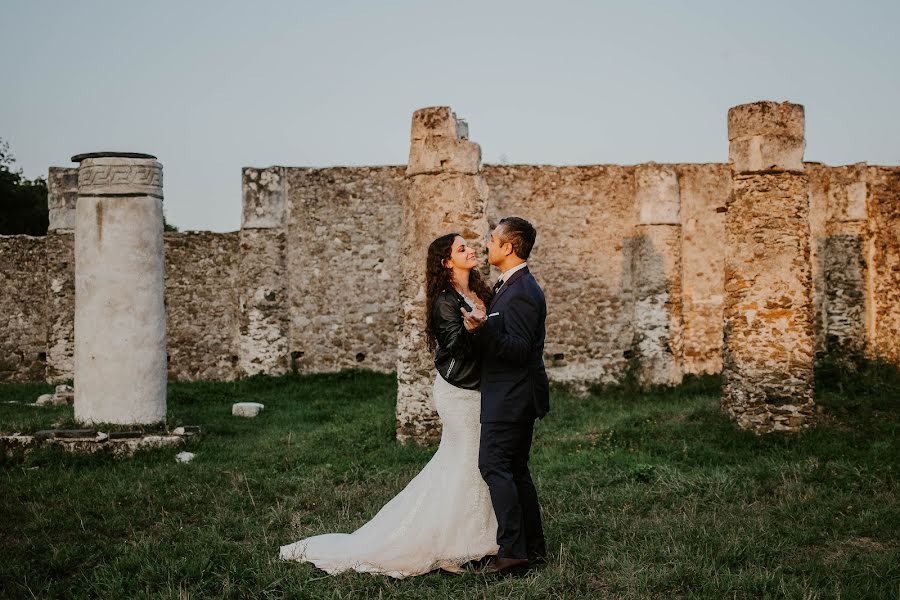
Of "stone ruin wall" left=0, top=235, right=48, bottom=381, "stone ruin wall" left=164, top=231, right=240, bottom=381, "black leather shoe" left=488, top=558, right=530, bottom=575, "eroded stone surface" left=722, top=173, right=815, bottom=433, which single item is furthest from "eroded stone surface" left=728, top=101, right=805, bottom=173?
"stone ruin wall" left=0, top=235, right=48, bottom=381

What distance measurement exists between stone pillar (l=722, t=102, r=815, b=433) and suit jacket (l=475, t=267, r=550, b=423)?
5258 mm

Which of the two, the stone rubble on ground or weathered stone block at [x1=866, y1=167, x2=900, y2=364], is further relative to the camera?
weathered stone block at [x1=866, y1=167, x2=900, y2=364]

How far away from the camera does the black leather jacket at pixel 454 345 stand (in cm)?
480

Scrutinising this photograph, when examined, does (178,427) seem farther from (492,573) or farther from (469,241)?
(492,573)

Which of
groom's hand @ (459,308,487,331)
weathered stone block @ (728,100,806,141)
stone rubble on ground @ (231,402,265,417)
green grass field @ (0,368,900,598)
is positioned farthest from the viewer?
stone rubble on ground @ (231,402,265,417)

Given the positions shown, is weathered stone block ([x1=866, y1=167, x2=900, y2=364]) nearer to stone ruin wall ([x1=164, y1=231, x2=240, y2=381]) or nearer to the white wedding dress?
stone ruin wall ([x1=164, y1=231, x2=240, y2=381])

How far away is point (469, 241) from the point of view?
9195 millimetres

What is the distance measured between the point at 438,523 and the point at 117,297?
5.78 m

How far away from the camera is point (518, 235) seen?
5.00 meters

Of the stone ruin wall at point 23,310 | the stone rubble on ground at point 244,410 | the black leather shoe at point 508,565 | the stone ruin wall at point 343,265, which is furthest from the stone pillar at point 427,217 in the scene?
the stone ruin wall at point 23,310

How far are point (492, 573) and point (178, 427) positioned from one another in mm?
5471

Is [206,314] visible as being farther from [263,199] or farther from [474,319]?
[474,319]

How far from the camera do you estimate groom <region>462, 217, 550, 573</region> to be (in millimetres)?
4688

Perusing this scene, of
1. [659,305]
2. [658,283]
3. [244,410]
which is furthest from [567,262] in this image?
[244,410]
